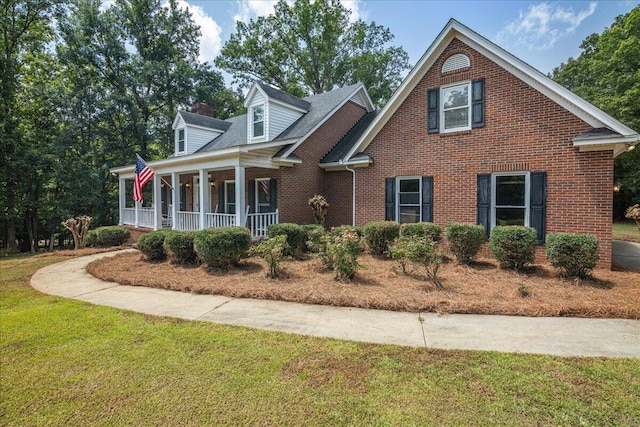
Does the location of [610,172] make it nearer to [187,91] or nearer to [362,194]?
[362,194]

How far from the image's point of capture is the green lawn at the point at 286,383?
2621 mm

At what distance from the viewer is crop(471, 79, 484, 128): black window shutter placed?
9234 millimetres

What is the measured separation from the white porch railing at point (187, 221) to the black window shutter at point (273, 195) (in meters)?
3.18

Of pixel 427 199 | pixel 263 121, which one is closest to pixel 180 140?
pixel 263 121

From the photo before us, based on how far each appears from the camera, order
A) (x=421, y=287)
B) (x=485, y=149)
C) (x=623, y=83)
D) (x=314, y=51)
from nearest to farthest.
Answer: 1. (x=421, y=287)
2. (x=485, y=149)
3. (x=623, y=83)
4. (x=314, y=51)

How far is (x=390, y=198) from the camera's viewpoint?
11.2 meters

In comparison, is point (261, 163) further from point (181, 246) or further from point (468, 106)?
point (468, 106)

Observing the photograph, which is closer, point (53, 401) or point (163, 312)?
point (53, 401)

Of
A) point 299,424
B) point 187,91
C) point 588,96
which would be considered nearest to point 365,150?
point 299,424

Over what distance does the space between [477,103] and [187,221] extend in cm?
1201

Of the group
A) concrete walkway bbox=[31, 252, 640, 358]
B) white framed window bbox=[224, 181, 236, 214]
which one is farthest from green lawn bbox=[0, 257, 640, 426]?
white framed window bbox=[224, 181, 236, 214]

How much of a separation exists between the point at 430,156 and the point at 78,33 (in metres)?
26.8

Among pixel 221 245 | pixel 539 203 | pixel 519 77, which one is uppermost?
pixel 519 77

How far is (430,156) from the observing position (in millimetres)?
10289
